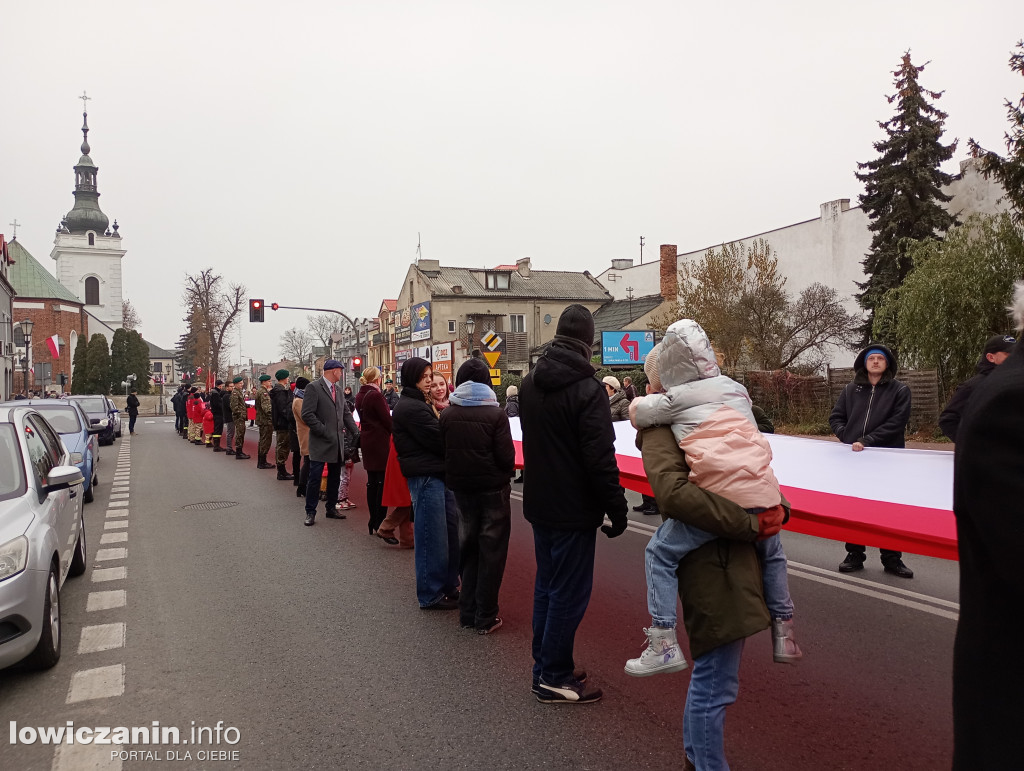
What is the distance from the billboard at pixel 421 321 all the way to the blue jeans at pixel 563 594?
2496 inches

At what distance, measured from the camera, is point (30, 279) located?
91.2 m

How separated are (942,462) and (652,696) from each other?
8.62ft

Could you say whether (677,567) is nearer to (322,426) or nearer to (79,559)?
(79,559)

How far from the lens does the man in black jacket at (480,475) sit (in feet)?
18.5

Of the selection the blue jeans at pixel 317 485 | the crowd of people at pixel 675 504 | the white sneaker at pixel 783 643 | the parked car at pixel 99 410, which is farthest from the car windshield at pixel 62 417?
the white sneaker at pixel 783 643

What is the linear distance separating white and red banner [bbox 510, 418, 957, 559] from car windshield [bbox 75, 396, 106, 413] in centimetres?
2595

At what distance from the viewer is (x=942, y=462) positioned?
17.6 feet

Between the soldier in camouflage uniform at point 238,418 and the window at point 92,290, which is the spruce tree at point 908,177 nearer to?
the soldier in camouflage uniform at point 238,418

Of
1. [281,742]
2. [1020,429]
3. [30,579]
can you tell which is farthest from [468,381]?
[1020,429]

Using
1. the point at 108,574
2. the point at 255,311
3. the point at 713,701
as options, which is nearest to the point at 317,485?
the point at 108,574

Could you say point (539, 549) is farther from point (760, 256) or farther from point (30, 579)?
point (760, 256)

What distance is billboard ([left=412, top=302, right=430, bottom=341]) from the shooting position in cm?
6750

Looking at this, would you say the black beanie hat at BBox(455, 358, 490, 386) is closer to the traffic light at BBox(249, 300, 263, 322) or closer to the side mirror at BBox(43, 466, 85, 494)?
the side mirror at BBox(43, 466, 85, 494)

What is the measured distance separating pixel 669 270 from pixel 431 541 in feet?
172
